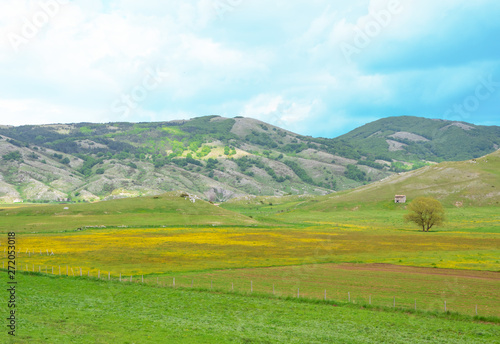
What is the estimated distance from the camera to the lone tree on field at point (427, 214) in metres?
145

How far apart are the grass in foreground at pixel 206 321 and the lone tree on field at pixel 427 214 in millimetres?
115690

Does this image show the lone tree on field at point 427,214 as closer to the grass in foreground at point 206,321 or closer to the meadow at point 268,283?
the meadow at point 268,283

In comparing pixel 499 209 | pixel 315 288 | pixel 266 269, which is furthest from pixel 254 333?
pixel 499 209

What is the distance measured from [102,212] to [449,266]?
14509cm

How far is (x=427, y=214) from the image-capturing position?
14638 centimetres

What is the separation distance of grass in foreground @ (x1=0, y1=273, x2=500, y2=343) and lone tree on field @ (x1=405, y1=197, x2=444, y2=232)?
116 metres

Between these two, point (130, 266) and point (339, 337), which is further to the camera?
point (130, 266)

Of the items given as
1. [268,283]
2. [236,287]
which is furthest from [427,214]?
[236,287]

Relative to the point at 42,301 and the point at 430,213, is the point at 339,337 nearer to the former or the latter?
the point at 42,301

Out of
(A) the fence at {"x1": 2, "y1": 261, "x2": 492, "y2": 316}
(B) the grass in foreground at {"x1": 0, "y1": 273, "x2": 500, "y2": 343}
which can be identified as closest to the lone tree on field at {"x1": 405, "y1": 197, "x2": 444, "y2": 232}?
(A) the fence at {"x1": 2, "y1": 261, "x2": 492, "y2": 316}

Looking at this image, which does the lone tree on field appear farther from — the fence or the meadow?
the fence

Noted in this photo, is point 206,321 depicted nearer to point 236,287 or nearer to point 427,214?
point 236,287

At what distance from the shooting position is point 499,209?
196125 mm

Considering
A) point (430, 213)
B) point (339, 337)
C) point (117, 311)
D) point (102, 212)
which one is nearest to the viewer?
point (339, 337)
